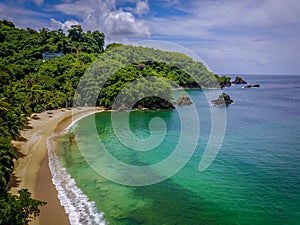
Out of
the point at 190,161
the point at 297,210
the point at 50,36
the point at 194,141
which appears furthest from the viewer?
the point at 50,36

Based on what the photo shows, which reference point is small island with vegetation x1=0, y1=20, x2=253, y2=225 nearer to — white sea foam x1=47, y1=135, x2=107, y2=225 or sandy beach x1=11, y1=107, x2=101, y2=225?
sandy beach x1=11, y1=107, x2=101, y2=225

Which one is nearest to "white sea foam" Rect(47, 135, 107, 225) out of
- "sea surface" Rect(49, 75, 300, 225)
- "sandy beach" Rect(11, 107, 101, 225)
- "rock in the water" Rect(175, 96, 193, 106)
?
"sea surface" Rect(49, 75, 300, 225)

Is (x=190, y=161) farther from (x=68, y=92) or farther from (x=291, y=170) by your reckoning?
(x=68, y=92)

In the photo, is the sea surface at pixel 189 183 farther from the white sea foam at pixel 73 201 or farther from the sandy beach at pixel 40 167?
the sandy beach at pixel 40 167

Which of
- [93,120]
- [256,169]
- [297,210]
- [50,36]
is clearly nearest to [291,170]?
[256,169]

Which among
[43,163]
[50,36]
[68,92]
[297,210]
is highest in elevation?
[50,36]

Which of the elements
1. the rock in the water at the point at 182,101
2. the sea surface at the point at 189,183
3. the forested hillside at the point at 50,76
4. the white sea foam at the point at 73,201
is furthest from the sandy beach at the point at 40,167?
the rock in the water at the point at 182,101

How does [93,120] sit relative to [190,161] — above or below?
above
